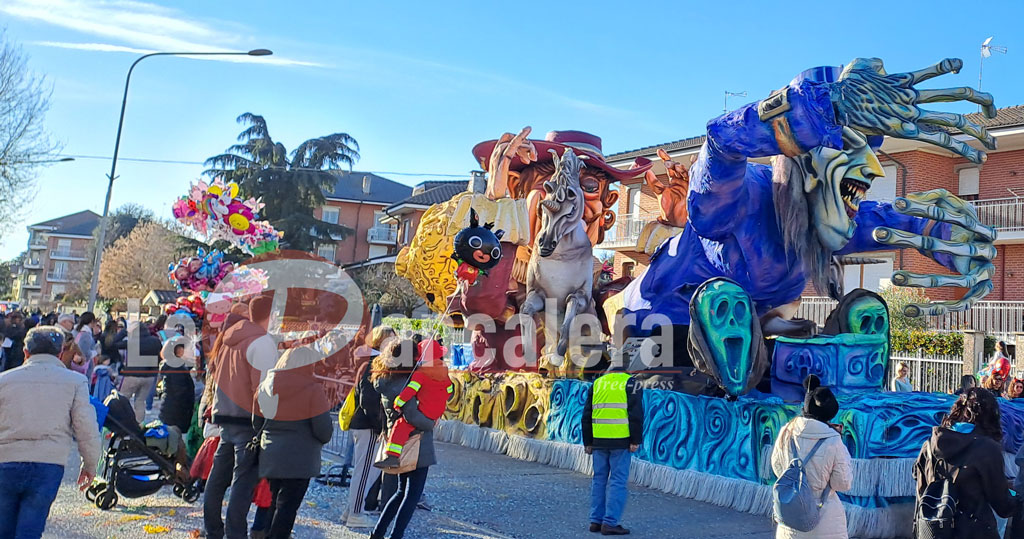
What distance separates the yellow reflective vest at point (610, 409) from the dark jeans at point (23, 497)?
3964mm

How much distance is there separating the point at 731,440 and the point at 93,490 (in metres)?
5.63

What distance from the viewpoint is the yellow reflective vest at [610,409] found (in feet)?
22.6

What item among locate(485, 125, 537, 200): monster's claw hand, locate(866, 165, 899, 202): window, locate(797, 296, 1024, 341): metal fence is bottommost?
locate(797, 296, 1024, 341): metal fence

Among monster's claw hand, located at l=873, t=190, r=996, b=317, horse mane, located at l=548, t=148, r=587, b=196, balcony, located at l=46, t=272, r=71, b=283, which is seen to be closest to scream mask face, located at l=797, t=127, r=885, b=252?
monster's claw hand, located at l=873, t=190, r=996, b=317

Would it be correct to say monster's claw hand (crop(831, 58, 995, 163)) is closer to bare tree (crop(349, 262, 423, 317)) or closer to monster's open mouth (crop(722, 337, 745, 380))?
monster's open mouth (crop(722, 337, 745, 380))

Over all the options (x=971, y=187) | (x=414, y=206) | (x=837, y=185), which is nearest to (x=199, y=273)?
(x=837, y=185)

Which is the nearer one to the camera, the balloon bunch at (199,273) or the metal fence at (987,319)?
the balloon bunch at (199,273)

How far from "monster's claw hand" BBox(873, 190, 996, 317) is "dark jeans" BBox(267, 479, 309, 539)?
4946 millimetres

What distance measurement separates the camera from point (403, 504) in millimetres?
5758

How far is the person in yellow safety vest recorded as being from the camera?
6805 mm

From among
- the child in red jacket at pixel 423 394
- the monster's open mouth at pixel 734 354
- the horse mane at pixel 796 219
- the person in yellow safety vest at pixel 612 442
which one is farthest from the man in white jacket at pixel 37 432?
the horse mane at pixel 796 219

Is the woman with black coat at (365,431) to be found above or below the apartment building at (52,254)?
below

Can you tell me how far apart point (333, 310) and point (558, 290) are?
12.6m

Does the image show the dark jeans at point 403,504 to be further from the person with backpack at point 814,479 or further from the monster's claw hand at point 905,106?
the monster's claw hand at point 905,106
